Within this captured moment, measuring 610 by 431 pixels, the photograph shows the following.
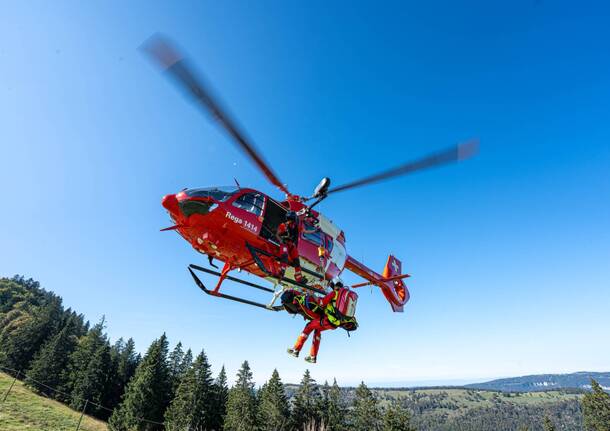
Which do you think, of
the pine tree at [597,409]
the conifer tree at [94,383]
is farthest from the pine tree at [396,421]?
the conifer tree at [94,383]

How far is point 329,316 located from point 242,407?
47.0 m

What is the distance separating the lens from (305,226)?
35.2 feet

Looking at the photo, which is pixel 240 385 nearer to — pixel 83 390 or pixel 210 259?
pixel 83 390

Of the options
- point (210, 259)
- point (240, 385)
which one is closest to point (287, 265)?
point (210, 259)

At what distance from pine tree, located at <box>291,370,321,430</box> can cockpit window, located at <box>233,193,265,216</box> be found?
53.9 metres

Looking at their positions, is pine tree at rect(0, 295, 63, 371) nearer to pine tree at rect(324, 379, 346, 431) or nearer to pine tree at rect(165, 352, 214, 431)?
pine tree at rect(165, 352, 214, 431)

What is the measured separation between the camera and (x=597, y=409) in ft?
215

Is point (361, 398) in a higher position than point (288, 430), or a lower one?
higher

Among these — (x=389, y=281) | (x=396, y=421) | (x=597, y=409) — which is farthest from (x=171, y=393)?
(x=597, y=409)

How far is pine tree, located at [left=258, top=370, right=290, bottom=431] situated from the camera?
47438mm

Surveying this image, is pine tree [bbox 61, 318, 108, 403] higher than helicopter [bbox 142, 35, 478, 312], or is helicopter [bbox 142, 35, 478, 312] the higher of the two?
pine tree [bbox 61, 318, 108, 403]

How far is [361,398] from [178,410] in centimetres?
3217

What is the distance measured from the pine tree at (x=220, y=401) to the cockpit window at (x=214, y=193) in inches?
2222

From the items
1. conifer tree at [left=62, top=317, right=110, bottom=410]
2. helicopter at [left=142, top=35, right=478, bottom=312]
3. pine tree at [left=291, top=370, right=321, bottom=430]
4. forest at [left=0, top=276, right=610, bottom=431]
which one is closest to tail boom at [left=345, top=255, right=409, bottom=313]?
helicopter at [left=142, top=35, right=478, bottom=312]
